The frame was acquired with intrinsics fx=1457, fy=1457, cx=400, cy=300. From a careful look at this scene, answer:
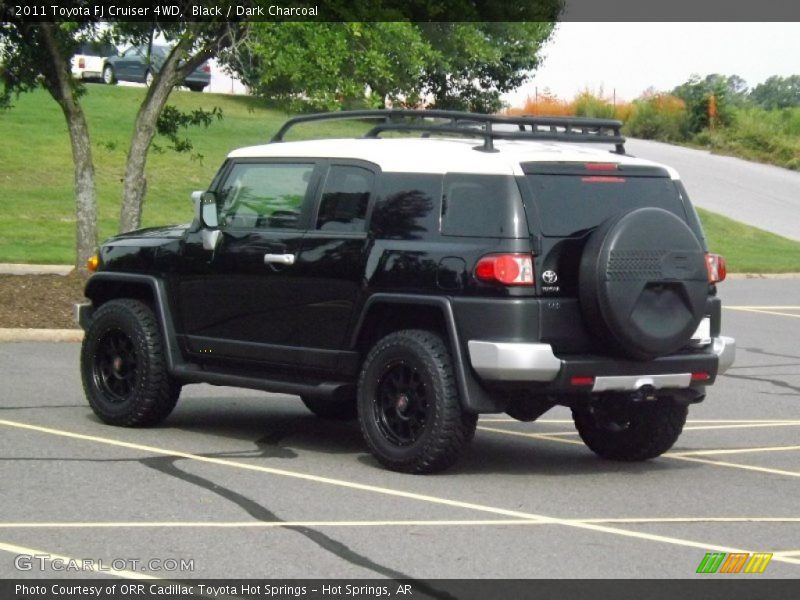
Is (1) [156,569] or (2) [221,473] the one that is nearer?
(1) [156,569]

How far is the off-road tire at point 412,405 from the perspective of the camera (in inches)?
332

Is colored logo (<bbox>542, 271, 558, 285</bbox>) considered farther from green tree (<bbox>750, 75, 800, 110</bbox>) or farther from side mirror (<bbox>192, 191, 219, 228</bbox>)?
green tree (<bbox>750, 75, 800, 110</bbox>)

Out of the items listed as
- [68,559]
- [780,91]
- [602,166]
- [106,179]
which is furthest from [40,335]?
[780,91]

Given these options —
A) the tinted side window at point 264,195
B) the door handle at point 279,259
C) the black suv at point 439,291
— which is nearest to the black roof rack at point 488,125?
the black suv at point 439,291

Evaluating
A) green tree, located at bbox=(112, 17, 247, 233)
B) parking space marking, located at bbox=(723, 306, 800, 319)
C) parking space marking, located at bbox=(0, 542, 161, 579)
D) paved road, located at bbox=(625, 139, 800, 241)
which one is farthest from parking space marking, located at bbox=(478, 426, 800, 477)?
paved road, located at bbox=(625, 139, 800, 241)

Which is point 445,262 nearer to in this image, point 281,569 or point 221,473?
point 221,473

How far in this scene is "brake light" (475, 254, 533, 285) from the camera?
8.31 m

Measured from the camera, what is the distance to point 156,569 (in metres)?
6.23

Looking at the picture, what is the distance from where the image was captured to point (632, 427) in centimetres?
959

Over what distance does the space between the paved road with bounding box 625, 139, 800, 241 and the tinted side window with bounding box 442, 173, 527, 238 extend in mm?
28627

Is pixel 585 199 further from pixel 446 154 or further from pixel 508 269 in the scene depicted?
pixel 446 154

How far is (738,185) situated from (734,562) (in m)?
38.5
